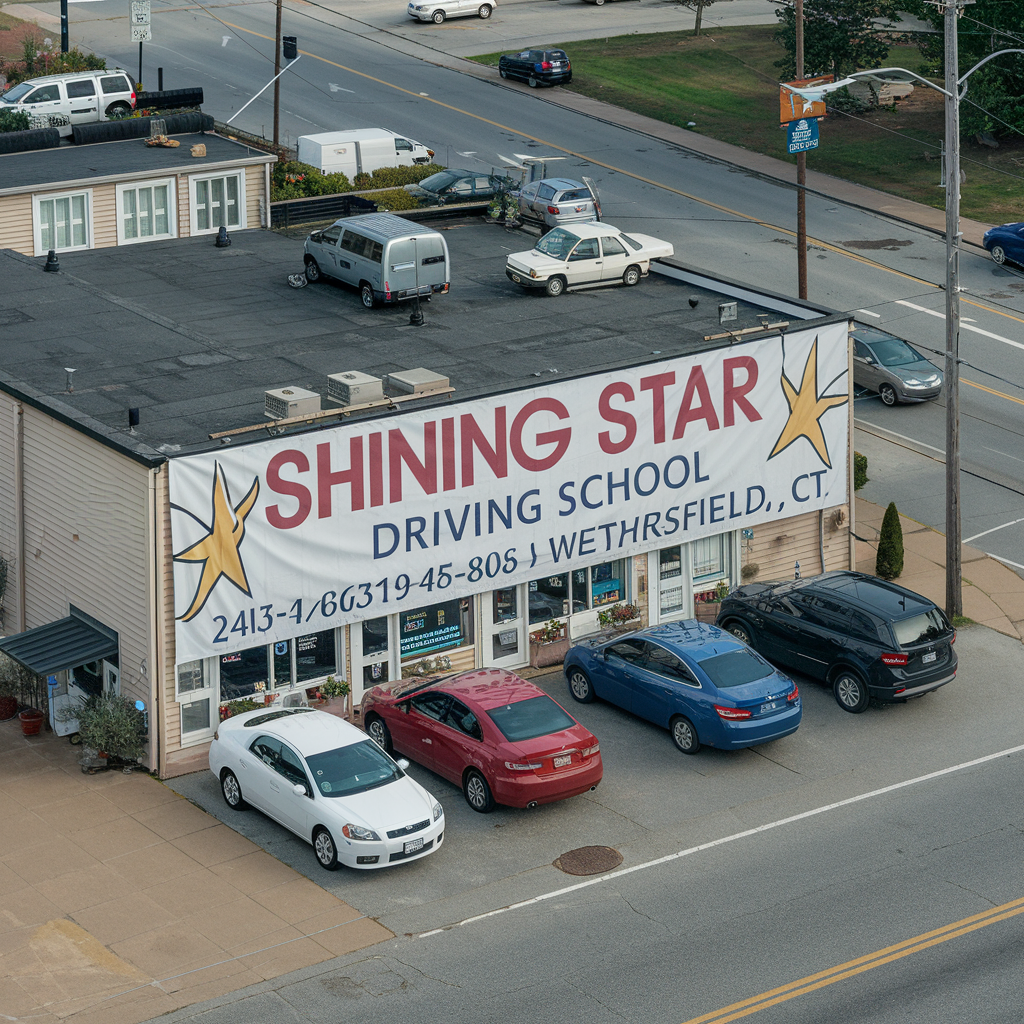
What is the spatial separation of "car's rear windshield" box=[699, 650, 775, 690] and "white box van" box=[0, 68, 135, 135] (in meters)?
39.2

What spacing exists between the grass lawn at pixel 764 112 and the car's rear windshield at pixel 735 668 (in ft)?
115

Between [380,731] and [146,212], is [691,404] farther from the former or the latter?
[146,212]

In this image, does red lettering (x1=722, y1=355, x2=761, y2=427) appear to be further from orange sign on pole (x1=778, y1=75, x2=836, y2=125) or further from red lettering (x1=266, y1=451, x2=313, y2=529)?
red lettering (x1=266, y1=451, x2=313, y2=529)

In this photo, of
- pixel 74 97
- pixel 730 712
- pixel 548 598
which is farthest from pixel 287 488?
pixel 74 97

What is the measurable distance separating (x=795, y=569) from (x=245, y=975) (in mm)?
16736

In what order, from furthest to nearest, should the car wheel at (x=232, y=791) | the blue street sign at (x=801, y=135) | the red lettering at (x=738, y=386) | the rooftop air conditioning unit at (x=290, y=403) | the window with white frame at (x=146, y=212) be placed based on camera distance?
the window with white frame at (x=146, y=212), the blue street sign at (x=801, y=135), the red lettering at (x=738, y=386), the rooftop air conditioning unit at (x=290, y=403), the car wheel at (x=232, y=791)

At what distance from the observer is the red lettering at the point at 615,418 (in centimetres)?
3016

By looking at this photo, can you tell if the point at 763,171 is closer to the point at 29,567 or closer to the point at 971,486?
the point at 971,486

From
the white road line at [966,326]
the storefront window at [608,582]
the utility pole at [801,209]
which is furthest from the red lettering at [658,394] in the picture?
the white road line at [966,326]

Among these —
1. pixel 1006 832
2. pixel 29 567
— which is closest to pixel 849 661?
pixel 1006 832

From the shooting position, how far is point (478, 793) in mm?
25281

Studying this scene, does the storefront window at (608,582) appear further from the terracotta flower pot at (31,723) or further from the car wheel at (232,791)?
the terracotta flower pot at (31,723)

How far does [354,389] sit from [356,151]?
30.7 m

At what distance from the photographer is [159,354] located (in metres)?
31.5
